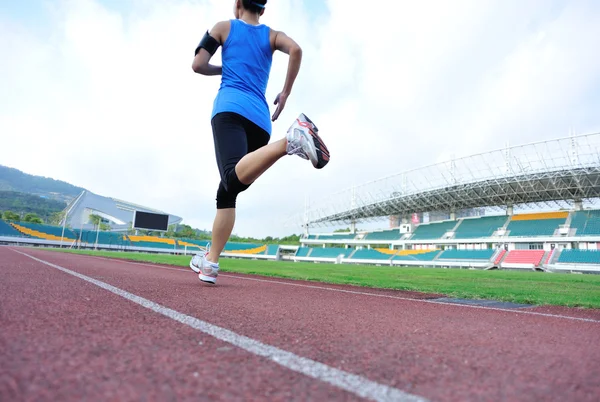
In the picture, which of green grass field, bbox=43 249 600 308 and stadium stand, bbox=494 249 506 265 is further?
stadium stand, bbox=494 249 506 265

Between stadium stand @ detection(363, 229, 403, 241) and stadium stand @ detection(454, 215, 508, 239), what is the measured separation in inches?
299

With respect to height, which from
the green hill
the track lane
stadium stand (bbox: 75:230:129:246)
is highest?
the green hill

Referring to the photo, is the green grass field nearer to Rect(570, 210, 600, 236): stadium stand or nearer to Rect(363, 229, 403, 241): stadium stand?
Rect(570, 210, 600, 236): stadium stand

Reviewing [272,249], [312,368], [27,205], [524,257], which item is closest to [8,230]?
[272,249]

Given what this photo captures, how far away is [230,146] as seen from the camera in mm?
2654

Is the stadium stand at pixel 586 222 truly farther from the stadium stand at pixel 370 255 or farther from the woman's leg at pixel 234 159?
the woman's leg at pixel 234 159

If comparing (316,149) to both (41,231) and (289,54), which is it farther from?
(41,231)

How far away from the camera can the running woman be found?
2693 mm

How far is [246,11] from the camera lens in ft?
9.68

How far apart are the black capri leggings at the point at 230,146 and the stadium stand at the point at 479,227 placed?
36897 millimetres

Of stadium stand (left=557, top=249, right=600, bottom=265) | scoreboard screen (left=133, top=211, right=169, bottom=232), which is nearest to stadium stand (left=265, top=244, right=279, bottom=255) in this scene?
scoreboard screen (left=133, top=211, right=169, bottom=232)

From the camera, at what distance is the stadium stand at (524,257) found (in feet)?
93.9

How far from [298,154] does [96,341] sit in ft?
4.49

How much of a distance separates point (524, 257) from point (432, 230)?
1162 centimetres
